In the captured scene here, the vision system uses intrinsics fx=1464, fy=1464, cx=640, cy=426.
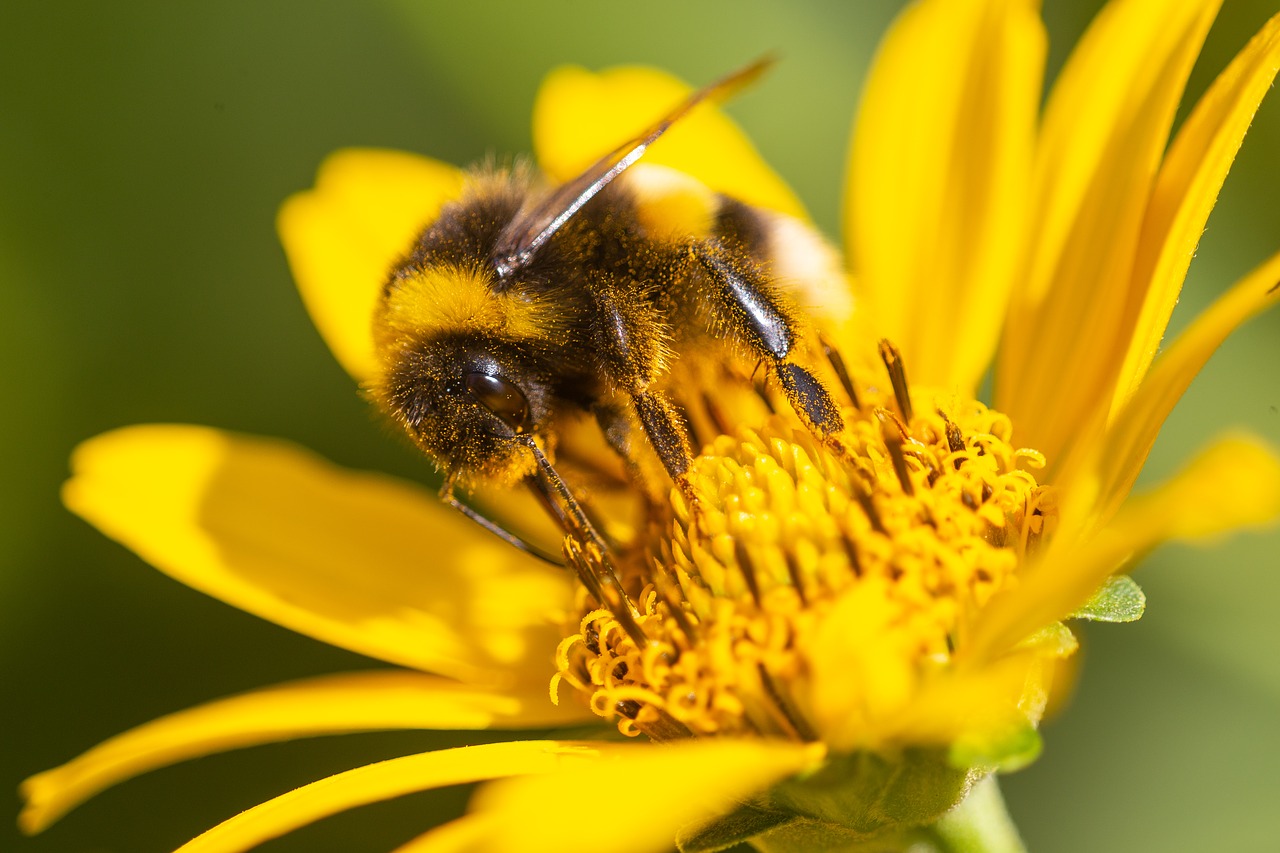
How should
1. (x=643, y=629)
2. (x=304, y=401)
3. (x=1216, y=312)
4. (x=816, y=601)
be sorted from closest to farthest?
1. (x=1216, y=312)
2. (x=816, y=601)
3. (x=643, y=629)
4. (x=304, y=401)

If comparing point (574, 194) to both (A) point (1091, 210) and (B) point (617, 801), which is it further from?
(B) point (617, 801)

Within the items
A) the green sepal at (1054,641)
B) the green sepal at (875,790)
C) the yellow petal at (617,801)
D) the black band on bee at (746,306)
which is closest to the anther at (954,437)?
the black band on bee at (746,306)

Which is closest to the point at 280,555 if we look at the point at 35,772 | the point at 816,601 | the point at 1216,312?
the point at 35,772

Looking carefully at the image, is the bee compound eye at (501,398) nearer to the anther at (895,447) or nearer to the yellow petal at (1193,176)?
the anther at (895,447)

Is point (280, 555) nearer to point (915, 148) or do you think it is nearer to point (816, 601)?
point (816, 601)

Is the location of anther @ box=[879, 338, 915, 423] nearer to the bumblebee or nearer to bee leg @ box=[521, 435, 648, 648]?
the bumblebee

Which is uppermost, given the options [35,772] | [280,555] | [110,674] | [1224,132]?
[1224,132]

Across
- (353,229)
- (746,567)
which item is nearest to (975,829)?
(746,567)
